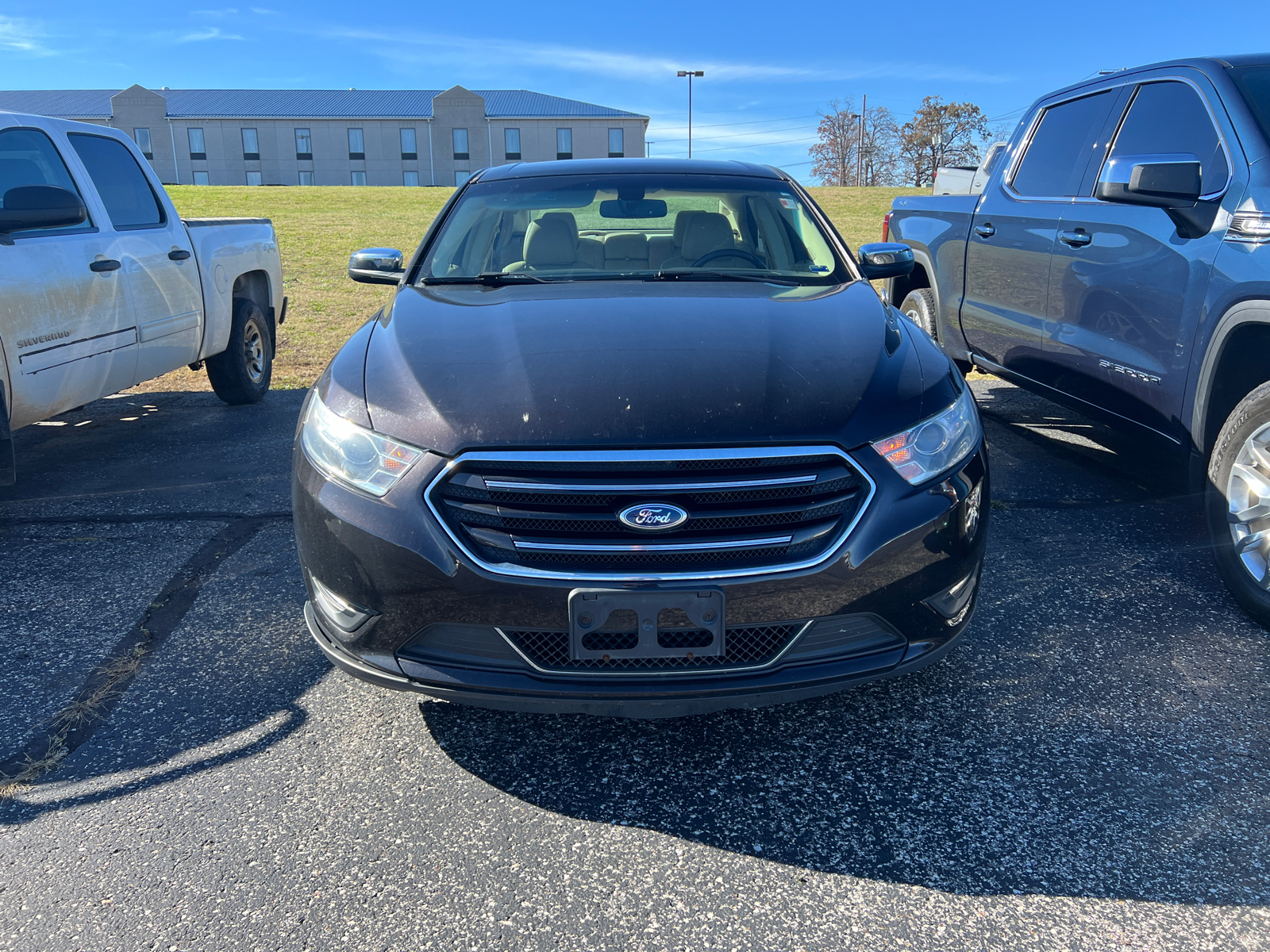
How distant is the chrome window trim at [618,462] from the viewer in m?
2.22

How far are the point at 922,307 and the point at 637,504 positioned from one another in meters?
4.64

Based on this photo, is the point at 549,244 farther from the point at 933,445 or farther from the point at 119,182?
the point at 119,182

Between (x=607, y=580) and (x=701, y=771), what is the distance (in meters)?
0.72

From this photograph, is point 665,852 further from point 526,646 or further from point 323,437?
point 323,437

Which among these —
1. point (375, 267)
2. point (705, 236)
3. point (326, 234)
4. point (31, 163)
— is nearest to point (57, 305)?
point (31, 163)

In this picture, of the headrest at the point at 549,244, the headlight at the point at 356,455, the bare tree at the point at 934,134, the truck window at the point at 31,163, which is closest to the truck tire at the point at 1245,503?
the headrest at the point at 549,244

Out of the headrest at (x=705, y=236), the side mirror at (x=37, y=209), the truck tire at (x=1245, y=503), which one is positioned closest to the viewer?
the truck tire at (x=1245, y=503)

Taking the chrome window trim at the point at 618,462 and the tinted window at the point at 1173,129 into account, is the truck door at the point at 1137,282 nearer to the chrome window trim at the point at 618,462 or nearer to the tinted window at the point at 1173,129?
the tinted window at the point at 1173,129

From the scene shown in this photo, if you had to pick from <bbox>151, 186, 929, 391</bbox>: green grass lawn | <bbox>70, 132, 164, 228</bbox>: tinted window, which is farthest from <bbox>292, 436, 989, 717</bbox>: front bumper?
<bbox>151, 186, 929, 391</bbox>: green grass lawn

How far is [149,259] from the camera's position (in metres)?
5.58

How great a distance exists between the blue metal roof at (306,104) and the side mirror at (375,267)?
69.8 m

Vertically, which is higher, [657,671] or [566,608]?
[566,608]

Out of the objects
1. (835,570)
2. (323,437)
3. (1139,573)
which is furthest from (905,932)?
(1139,573)

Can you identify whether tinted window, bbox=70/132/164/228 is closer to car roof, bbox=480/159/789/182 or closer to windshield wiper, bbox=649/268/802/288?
car roof, bbox=480/159/789/182
